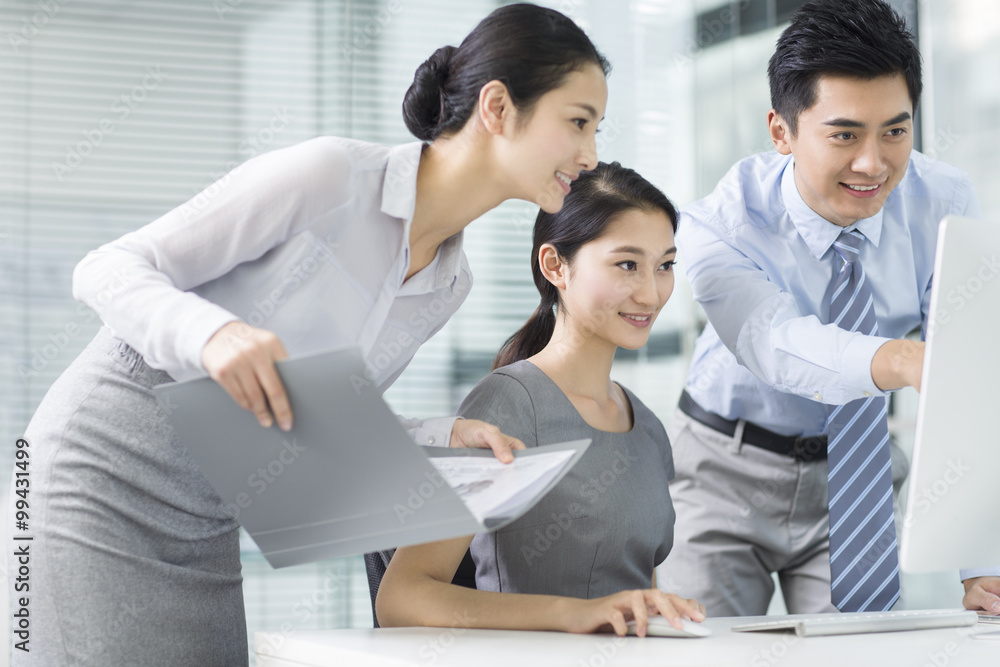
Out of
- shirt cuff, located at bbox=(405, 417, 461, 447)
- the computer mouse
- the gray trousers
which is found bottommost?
the gray trousers

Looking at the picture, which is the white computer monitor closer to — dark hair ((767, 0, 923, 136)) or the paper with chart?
the paper with chart

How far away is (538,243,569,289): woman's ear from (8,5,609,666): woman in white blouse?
34 centimetres

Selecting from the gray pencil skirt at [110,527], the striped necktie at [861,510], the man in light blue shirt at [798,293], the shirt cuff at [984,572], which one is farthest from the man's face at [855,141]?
the gray pencil skirt at [110,527]

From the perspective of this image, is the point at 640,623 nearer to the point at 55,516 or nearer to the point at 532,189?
the point at 532,189

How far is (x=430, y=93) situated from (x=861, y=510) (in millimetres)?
952

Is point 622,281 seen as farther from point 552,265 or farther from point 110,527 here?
point 110,527

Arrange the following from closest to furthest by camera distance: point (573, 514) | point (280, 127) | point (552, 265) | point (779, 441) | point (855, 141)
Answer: point (573, 514)
point (855, 141)
point (552, 265)
point (779, 441)
point (280, 127)

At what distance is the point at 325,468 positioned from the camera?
873 millimetres

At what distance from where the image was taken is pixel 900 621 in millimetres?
1065

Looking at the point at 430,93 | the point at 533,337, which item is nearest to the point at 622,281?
the point at 533,337

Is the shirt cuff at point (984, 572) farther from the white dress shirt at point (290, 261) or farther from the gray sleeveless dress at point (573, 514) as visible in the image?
the white dress shirt at point (290, 261)

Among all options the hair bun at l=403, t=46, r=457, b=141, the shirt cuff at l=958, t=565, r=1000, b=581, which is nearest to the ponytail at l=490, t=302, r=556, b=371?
the hair bun at l=403, t=46, r=457, b=141

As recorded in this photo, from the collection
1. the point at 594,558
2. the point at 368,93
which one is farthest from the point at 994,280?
the point at 368,93

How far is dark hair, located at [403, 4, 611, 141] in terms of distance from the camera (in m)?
1.16
